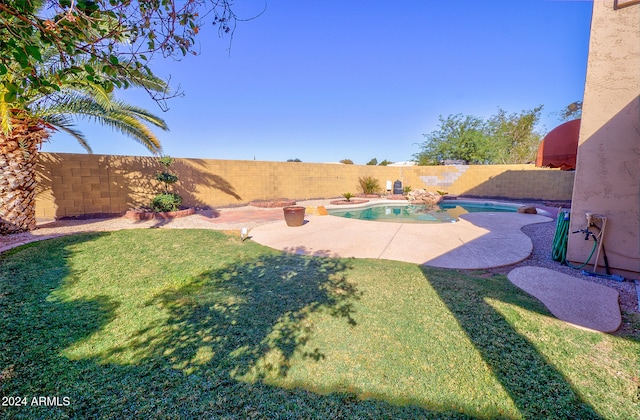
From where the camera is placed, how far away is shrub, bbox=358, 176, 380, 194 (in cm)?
2084

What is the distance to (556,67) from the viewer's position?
Answer: 19.7 m

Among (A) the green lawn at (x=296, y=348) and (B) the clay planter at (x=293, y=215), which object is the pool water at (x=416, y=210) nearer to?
(B) the clay planter at (x=293, y=215)

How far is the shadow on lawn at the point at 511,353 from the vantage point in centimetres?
208

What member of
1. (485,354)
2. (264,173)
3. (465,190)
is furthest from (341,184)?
(485,354)

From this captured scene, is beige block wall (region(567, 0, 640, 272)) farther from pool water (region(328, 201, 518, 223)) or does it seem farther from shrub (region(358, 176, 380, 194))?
shrub (region(358, 176, 380, 194))

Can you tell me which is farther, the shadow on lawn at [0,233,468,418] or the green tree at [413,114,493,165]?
the green tree at [413,114,493,165]

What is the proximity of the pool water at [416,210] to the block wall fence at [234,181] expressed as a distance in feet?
12.7

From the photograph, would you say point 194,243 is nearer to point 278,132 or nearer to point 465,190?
point 465,190

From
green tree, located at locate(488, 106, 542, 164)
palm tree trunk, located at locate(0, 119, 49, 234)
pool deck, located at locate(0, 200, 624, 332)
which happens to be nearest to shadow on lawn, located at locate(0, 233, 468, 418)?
pool deck, located at locate(0, 200, 624, 332)

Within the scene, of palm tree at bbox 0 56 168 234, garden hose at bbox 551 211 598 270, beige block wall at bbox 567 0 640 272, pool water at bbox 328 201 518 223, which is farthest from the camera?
pool water at bbox 328 201 518 223

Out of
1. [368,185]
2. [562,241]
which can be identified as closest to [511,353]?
[562,241]

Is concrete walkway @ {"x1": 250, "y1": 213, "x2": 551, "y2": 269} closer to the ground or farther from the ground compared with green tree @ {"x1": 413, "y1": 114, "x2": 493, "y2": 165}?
closer to the ground

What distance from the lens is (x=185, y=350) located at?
8.88ft

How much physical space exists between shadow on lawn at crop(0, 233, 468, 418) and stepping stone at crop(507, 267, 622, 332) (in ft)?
9.16
